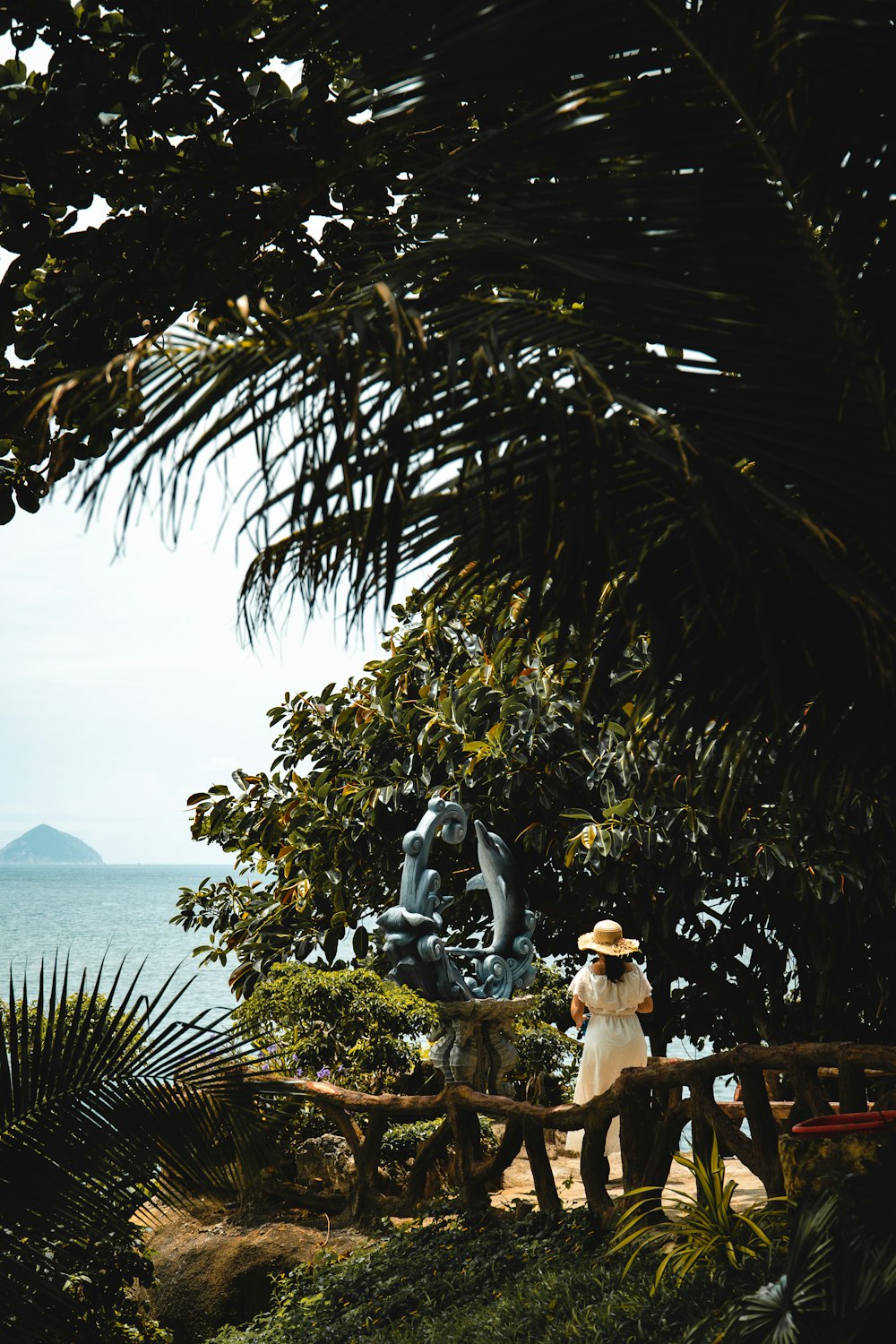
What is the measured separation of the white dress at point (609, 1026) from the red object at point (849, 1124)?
10.1 ft

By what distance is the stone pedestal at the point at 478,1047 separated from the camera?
7469 mm

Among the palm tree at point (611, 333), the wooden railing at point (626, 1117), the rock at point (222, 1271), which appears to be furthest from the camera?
the rock at point (222, 1271)

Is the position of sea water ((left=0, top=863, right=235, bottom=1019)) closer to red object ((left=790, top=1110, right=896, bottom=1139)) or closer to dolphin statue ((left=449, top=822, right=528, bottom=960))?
dolphin statue ((left=449, top=822, right=528, bottom=960))

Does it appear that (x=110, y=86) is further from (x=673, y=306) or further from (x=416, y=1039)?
(x=416, y=1039)

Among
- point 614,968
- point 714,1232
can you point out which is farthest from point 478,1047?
point 714,1232

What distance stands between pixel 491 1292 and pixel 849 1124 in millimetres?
1929

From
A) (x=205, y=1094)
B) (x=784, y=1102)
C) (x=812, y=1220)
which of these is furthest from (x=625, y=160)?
(x=784, y=1102)

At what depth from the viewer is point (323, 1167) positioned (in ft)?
27.8

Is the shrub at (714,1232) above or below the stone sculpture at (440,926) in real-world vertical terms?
below

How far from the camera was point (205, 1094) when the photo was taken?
4559 millimetres

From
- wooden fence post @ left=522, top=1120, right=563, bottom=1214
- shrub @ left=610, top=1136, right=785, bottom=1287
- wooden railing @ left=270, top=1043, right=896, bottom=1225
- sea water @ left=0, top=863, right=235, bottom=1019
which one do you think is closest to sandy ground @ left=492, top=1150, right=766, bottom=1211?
wooden railing @ left=270, top=1043, right=896, bottom=1225

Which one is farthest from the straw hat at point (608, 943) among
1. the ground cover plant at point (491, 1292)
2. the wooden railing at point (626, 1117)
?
the ground cover plant at point (491, 1292)

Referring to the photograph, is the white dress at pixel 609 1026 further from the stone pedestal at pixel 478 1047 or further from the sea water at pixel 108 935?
the sea water at pixel 108 935

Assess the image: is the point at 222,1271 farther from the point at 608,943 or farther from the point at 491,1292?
the point at 608,943
